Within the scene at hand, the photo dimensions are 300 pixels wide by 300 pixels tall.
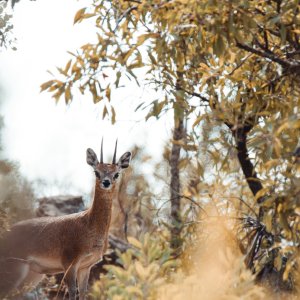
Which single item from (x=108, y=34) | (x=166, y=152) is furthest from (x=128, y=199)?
(x=108, y=34)

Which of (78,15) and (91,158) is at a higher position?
(78,15)

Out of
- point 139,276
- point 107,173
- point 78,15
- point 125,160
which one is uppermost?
point 78,15

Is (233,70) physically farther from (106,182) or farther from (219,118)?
(106,182)

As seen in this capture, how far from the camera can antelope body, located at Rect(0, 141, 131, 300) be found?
12.0 metres

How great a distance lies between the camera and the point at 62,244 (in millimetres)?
12062

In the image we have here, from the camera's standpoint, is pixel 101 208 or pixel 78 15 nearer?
pixel 78 15

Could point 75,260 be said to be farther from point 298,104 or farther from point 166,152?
point 166,152

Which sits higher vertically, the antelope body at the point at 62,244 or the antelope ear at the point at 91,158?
the antelope ear at the point at 91,158

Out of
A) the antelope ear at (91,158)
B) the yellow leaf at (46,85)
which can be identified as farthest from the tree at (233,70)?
the antelope ear at (91,158)

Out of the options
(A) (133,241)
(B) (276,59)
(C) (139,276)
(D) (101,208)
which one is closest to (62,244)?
(D) (101,208)

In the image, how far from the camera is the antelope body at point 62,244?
39.3 ft

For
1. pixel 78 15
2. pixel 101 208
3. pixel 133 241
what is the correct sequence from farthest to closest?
pixel 101 208 → pixel 78 15 → pixel 133 241

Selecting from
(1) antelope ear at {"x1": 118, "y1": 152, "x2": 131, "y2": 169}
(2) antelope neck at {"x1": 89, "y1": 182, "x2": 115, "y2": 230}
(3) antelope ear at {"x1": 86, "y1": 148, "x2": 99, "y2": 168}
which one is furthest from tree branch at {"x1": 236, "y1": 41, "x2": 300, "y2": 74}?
(3) antelope ear at {"x1": 86, "y1": 148, "x2": 99, "y2": 168}

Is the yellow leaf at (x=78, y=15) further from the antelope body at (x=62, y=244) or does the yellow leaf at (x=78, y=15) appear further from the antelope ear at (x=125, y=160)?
the antelope ear at (x=125, y=160)
